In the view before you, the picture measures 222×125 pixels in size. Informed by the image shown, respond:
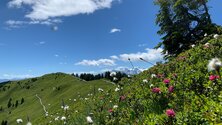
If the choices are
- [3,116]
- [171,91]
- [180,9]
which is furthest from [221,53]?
[3,116]

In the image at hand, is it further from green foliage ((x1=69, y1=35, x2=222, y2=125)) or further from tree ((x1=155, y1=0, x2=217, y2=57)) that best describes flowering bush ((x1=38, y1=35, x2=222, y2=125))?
tree ((x1=155, y1=0, x2=217, y2=57))

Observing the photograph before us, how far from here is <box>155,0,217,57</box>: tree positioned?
152 feet

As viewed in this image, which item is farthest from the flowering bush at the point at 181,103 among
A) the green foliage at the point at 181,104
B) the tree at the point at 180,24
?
the tree at the point at 180,24

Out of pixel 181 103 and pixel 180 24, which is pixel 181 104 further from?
pixel 180 24

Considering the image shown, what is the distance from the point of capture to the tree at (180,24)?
4631 cm

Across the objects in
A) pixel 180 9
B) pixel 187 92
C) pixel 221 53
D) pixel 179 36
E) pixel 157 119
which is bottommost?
pixel 157 119

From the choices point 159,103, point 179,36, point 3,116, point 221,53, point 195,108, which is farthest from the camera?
point 3,116

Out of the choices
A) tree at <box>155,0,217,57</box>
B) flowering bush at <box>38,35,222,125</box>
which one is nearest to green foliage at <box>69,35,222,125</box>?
flowering bush at <box>38,35,222,125</box>

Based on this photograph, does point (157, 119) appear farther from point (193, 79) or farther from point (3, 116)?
point (3, 116)

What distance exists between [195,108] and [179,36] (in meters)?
40.4

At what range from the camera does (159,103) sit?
33.7 feet

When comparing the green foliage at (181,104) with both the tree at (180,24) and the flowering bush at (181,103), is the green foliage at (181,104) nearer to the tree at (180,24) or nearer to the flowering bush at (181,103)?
the flowering bush at (181,103)

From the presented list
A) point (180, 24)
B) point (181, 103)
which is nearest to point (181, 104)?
point (181, 103)

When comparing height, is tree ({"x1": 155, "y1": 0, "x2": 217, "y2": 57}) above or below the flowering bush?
above
